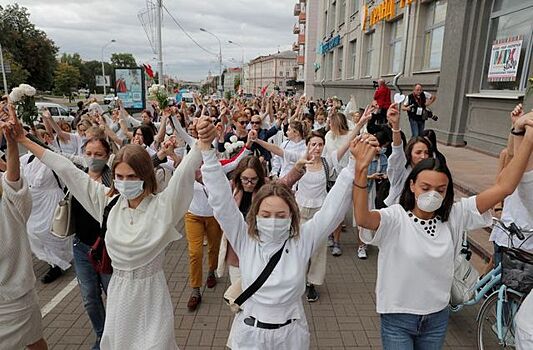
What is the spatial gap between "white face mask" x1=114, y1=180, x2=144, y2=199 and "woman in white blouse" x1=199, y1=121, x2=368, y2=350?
0.54 m

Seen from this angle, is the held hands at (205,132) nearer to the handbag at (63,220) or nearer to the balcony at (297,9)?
the handbag at (63,220)

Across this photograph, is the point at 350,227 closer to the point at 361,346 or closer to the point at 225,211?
the point at 361,346

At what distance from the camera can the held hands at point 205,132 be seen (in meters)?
2.10

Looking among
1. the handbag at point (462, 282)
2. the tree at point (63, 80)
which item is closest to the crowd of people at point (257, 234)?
the handbag at point (462, 282)

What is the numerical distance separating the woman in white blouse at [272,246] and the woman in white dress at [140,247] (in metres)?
0.36

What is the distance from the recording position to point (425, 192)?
210 cm

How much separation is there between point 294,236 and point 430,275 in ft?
2.60

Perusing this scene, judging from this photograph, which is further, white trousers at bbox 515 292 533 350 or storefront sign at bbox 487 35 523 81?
storefront sign at bbox 487 35 523 81

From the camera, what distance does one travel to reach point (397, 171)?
13.1 feet

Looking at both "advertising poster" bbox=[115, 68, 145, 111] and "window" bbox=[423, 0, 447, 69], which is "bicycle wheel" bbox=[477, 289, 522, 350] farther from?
"advertising poster" bbox=[115, 68, 145, 111]

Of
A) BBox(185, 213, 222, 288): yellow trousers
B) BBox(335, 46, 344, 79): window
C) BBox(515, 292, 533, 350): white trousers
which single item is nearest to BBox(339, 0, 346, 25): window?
BBox(335, 46, 344, 79): window

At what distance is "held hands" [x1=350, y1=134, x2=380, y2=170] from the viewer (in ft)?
6.37

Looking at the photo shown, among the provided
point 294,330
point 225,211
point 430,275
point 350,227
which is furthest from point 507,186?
point 350,227

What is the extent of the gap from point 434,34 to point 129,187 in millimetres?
13355
